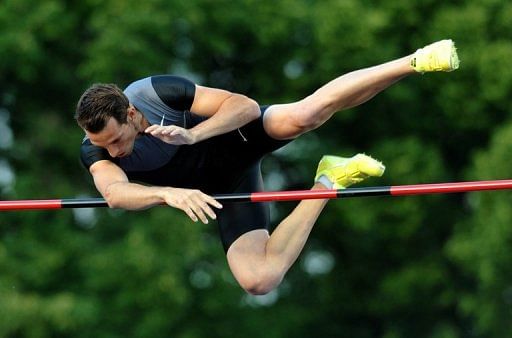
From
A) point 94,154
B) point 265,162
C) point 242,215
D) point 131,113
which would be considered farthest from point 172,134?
point 265,162

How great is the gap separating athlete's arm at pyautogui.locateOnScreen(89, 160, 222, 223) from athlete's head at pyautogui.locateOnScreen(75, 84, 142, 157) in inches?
6.5

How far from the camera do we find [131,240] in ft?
45.8

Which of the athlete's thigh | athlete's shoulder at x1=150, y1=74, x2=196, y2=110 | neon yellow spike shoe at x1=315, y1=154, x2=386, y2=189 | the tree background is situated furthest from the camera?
the tree background

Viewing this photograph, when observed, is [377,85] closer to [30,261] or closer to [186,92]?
[186,92]

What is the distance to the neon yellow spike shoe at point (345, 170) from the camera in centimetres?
713

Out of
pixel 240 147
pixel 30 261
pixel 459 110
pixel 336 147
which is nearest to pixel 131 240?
pixel 30 261

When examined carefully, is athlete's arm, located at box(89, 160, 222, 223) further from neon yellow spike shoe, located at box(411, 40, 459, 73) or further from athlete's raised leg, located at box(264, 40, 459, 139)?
neon yellow spike shoe, located at box(411, 40, 459, 73)

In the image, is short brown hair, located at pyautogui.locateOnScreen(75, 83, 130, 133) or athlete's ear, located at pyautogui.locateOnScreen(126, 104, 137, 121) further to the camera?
athlete's ear, located at pyautogui.locateOnScreen(126, 104, 137, 121)

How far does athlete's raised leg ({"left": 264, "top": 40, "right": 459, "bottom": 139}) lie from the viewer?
21.7ft

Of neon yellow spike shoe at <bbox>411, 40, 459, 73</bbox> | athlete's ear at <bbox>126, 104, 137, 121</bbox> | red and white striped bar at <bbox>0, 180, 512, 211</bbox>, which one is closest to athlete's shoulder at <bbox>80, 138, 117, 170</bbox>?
athlete's ear at <bbox>126, 104, 137, 121</bbox>

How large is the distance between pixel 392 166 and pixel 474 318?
1.83m

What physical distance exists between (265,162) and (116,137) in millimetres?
→ 9285

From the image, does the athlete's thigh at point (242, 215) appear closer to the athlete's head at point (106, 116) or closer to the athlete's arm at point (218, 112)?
the athlete's arm at point (218, 112)

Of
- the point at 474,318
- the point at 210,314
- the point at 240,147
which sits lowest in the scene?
the point at 474,318
